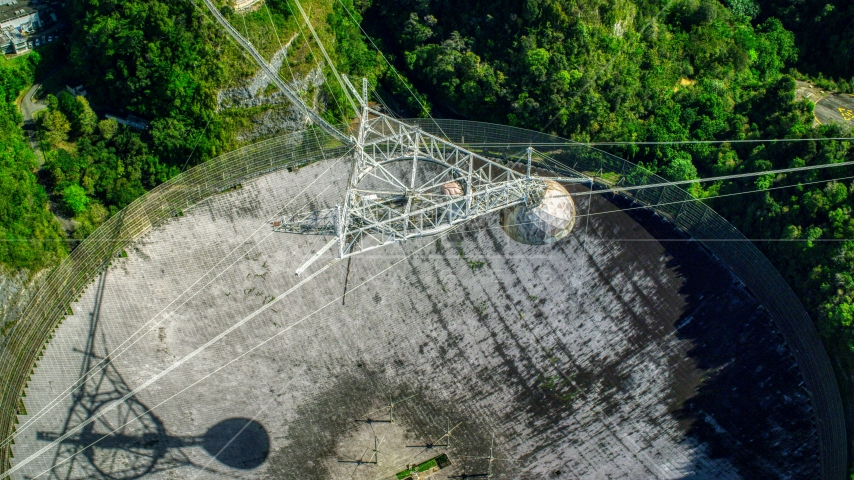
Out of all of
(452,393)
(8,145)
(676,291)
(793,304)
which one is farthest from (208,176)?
(793,304)

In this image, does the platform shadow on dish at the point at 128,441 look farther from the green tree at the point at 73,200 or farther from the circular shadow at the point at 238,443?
the green tree at the point at 73,200

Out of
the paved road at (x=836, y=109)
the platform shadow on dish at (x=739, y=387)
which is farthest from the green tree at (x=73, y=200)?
the paved road at (x=836, y=109)

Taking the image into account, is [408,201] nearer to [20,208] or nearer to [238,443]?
[238,443]

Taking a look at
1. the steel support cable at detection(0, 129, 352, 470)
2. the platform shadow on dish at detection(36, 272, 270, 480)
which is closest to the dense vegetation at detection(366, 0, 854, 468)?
the steel support cable at detection(0, 129, 352, 470)

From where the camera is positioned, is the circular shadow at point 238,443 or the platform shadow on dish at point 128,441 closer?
the platform shadow on dish at point 128,441

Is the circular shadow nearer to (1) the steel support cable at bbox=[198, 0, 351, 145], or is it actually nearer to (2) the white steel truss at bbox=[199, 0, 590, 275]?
(2) the white steel truss at bbox=[199, 0, 590, 275]

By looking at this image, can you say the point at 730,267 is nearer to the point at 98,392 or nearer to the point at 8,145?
the point at 98,392
